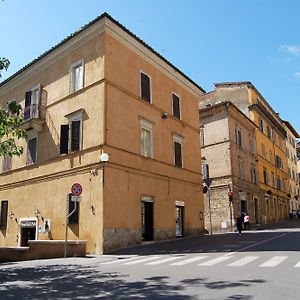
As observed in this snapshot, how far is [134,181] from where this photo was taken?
20.0 meters

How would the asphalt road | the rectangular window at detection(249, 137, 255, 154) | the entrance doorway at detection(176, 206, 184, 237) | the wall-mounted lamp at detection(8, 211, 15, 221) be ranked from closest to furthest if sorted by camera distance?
the asphalt road, the wall-mounted lamp at detection(8, 211, 15, 221), the entrance doorway at detection(176, 206, 184, 237), the rectangular window at detection(249, 137, 255, 154)

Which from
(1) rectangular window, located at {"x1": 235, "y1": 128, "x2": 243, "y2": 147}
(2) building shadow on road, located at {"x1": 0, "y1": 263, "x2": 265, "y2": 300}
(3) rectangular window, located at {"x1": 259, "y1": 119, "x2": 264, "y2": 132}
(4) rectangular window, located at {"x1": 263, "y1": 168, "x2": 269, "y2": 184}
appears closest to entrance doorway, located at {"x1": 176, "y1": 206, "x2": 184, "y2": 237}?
(2) building shadow on road, located at {"x1": 0, "y1": 263, "x2": 265, "y2": 300}

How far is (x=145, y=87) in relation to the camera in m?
22.4

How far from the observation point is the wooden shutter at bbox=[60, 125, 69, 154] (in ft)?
67.2

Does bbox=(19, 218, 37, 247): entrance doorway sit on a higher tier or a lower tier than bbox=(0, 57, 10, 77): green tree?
lower

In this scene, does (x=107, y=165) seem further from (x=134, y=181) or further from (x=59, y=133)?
(x=59, y=133)

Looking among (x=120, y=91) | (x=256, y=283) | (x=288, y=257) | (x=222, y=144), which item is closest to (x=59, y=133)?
(x=120, y=91)

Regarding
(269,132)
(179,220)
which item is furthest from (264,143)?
(179,220)

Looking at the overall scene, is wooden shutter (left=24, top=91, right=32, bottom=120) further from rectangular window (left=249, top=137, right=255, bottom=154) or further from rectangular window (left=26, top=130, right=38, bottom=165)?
rectangular window (left=249, top=137, right=255, bottom=154)

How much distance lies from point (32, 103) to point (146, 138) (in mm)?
7806

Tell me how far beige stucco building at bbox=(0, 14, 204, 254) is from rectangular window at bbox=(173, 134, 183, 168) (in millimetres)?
67

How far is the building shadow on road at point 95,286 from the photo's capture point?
706 centimetres

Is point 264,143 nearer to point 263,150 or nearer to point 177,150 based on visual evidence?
point 263,150

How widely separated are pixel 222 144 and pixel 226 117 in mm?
2537
